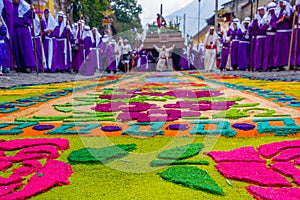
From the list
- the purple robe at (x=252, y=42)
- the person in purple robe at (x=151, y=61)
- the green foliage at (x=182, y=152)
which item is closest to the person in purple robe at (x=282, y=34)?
the purple robe at (x=252, y=42)

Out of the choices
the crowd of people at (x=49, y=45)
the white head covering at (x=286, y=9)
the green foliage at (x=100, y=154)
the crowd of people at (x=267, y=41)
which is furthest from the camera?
the white head covering at (x=286, y=9)

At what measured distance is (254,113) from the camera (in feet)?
6.15

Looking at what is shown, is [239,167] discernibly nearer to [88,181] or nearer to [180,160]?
[180,160]

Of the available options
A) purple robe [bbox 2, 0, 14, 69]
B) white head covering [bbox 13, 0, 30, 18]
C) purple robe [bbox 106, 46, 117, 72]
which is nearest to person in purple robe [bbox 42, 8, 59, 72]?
white head covering [bbox 13, 0, 30, 18]

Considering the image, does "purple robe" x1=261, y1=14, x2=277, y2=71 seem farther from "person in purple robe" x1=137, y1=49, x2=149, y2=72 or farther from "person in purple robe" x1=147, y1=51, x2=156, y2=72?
"person in purple robe" x1=147, y1=51, x2=156, y2=72

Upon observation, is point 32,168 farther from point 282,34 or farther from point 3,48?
point 282,34

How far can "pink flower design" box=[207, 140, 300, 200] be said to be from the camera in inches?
30.4

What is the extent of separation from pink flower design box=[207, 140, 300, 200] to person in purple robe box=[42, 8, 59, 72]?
8.20 meters

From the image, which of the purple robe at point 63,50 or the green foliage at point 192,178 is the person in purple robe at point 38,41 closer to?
the purple robe at point 63,50

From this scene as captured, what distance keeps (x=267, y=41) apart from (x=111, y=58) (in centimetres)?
709

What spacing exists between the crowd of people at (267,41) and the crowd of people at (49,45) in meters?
4.15

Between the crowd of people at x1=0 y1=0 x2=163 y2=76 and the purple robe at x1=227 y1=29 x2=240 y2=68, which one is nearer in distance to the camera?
the crowd of people at x1=0 y1=0 x2=163 y2=76

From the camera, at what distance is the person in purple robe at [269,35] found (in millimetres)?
7647

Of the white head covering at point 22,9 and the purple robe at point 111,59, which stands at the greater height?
the white head covering at point 22,9
